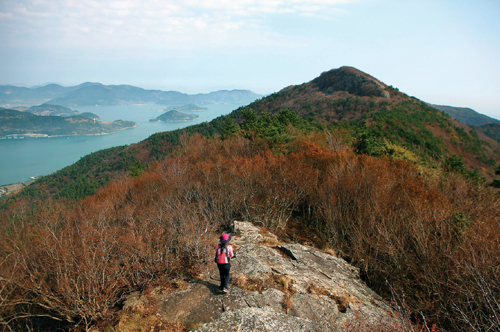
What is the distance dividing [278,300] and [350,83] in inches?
4454

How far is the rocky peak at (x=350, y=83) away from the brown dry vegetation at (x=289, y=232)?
81.5 m

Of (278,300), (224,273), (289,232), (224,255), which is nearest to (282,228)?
(289,232)

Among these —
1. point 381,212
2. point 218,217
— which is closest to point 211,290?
point 218,217

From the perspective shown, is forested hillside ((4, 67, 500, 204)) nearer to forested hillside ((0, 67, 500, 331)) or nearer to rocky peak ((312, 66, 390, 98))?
rocky peak ((312, 66, 390, 98))

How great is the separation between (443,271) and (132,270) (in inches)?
503

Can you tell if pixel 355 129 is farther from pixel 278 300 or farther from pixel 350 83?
pixel 350 83

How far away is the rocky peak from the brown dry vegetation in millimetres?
81525

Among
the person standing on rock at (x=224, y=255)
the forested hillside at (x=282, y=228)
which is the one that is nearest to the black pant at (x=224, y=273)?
the person standing on rock at (x=224, y=255)

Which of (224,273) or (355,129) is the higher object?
(355,129)

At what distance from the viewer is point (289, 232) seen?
17609mm

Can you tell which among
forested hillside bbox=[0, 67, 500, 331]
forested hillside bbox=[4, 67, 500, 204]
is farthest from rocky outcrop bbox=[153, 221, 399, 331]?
forested hillside bbox=[4, 67, 500, 204]

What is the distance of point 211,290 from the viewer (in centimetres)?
833

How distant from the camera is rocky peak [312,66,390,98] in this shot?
296ft

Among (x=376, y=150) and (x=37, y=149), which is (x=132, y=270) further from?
(x=37, y=149)
